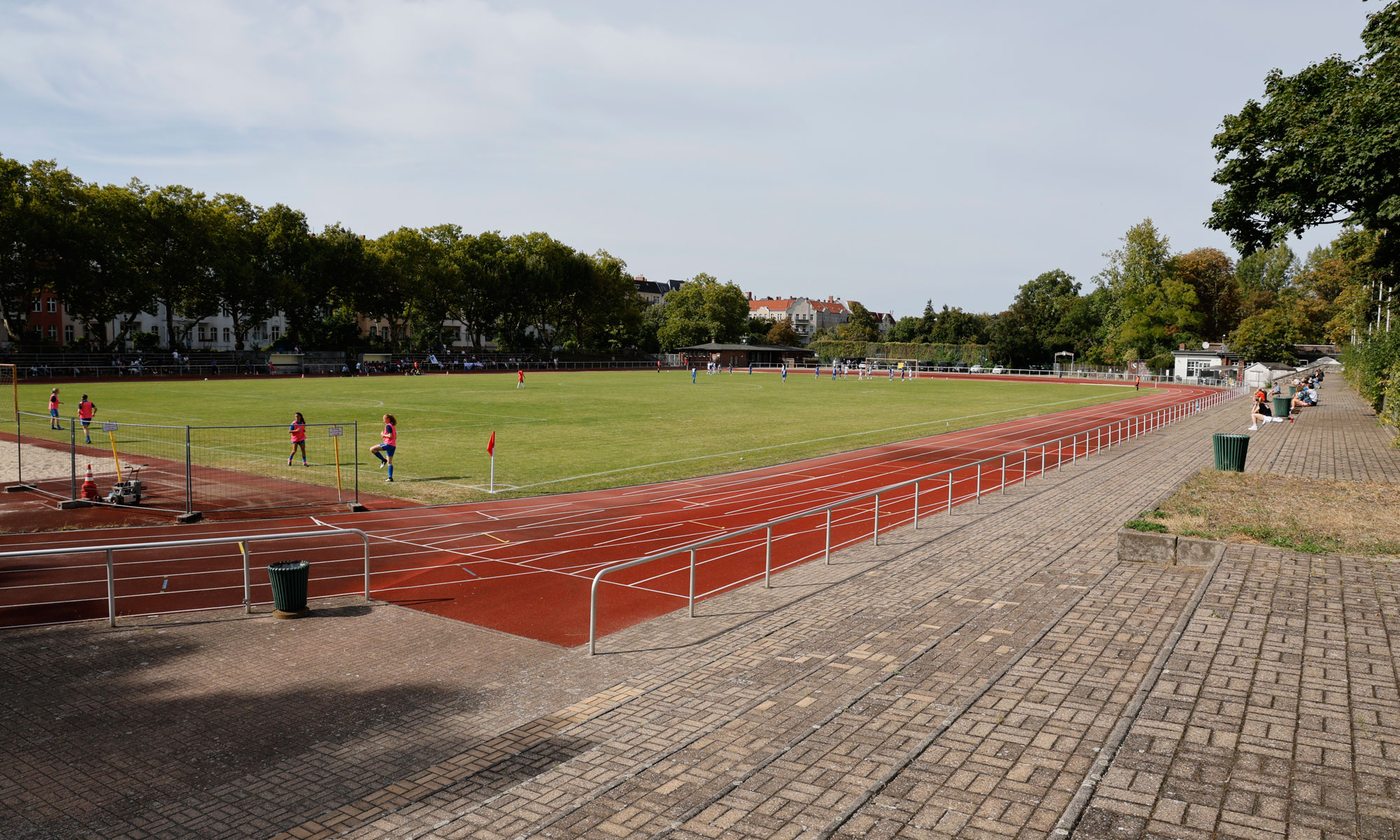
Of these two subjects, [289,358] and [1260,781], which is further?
[289,358]

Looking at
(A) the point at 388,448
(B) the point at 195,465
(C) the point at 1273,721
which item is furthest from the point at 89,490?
(C) the point at 1273,721

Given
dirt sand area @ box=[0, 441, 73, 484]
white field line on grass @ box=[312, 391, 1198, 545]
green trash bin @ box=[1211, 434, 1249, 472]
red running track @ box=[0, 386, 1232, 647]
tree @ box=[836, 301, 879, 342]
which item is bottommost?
red running track @ box=[0, 386, 1232, 647]

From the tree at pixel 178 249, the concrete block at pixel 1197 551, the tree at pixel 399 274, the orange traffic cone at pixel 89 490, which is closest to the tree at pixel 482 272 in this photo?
the tree at pixel 399 274

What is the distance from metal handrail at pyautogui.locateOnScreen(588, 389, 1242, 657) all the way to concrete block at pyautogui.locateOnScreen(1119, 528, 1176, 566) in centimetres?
295

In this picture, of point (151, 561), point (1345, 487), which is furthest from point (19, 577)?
point (1345, 487)

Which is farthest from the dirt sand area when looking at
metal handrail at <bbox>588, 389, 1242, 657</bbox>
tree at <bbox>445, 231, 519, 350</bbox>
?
tree at <bbox>445, 231, 519, 350</bbox>

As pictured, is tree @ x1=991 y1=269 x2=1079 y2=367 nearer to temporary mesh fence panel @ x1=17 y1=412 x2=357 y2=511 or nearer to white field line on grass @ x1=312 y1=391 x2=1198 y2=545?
white field line on grass @ x1=312 y1=391 x2=1198 y2=545

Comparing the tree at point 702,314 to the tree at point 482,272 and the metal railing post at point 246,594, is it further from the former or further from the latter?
the metal railing post at point 246,594

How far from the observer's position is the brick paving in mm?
5148

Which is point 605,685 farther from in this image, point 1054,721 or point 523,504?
point 523,504

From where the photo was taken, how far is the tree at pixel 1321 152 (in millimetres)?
18641

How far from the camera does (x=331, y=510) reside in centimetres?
1655

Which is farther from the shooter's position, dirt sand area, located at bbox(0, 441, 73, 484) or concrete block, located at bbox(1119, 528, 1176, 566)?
dirt sand area, located at bbox(0, 441, 73, 484)

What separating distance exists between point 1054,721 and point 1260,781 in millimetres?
1369
